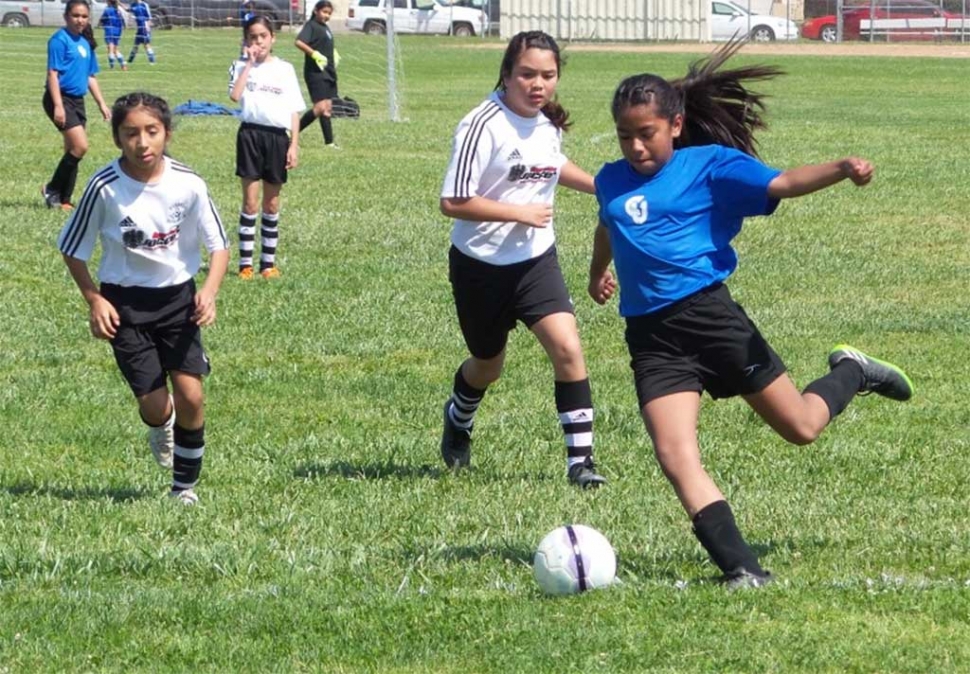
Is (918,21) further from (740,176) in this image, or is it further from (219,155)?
(740,176)

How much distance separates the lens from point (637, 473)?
7762 mm

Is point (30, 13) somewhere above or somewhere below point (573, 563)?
above

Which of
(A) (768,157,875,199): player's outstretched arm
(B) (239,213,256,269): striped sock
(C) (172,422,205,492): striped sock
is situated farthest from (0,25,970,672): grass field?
(A) (768,157,875,199): player's outstretched arm

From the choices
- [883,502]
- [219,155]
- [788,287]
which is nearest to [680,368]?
[883,502]

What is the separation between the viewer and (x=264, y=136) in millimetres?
13570

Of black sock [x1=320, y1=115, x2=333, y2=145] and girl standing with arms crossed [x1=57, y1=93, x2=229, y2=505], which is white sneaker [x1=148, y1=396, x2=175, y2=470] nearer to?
girl standing with arms crossed [x1=57, y1=93, x2=229, y2=505]

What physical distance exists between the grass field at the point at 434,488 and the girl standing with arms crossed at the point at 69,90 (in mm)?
539

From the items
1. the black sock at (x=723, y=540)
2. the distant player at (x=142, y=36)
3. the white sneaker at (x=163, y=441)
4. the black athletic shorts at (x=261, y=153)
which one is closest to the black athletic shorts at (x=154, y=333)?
the white sneaker at (x=163, y=441)

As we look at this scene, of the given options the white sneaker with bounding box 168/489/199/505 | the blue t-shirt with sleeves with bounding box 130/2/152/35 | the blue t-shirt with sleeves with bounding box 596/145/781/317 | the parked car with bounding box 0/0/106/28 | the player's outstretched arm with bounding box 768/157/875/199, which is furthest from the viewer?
the parked car with bounding box 0/0/106/28

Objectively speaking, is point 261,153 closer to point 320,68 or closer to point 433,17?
point 320,68

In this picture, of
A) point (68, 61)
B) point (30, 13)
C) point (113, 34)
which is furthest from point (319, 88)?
point (30, 13)

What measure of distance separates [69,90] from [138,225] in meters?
10.8

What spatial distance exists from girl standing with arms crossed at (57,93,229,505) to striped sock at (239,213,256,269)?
20.0ft

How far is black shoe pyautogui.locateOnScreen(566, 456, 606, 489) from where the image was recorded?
7.47 m
